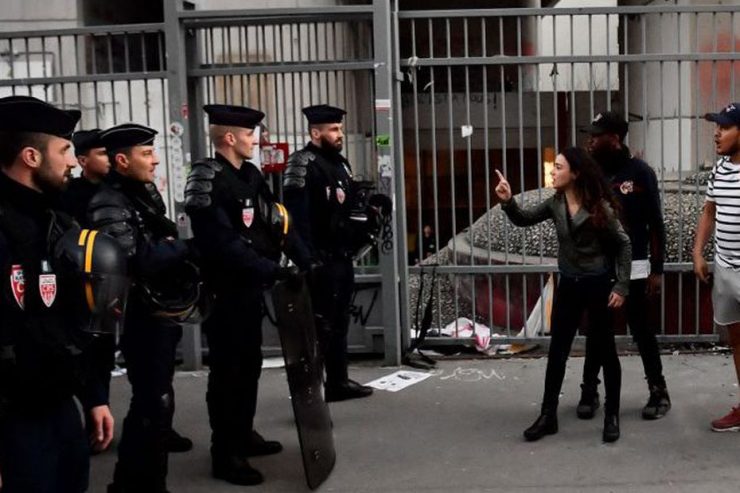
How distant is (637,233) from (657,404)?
110cm

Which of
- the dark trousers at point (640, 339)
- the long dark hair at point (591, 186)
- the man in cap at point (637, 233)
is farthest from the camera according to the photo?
the dark trousers at point (640, 339)

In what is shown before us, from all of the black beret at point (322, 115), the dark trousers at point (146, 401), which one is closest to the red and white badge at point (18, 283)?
the dark trousers at point (146, 401)

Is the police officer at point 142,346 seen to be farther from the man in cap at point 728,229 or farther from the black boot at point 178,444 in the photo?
the man in cap at point 728,229

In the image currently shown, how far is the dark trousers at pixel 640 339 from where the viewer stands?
18.1 ft

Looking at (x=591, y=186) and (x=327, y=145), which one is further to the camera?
(x=327, y=145)

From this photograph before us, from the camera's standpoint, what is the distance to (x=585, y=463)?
192 inches

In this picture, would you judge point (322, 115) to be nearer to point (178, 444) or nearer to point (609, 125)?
point (609, 125)

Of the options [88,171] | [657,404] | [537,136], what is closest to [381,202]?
[537,136]

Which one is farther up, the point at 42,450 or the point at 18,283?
the point at 18,283

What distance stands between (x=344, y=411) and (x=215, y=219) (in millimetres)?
2073

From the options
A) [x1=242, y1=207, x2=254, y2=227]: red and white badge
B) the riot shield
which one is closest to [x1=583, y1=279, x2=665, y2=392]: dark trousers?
the riot shield

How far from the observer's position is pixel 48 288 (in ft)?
9.04

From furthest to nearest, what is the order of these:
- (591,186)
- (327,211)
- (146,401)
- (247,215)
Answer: (327,211)
(591,186)
(247,215)
(146,401)

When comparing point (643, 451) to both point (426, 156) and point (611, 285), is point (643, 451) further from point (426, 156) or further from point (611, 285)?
point (426, 156)
